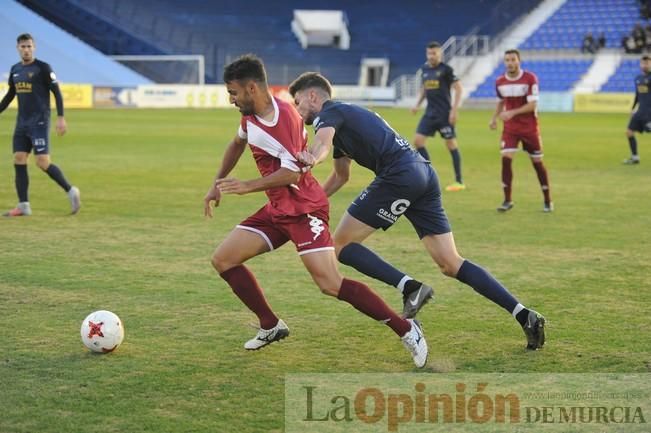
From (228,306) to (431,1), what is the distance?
188ft

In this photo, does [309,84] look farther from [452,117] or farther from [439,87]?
[439,87]

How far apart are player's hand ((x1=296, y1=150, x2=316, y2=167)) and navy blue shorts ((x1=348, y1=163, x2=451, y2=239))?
1.00 meters

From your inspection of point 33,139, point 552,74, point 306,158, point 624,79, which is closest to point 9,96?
point 33,139

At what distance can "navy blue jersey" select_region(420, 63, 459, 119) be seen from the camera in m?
16.8

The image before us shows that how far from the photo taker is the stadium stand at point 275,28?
58.3 m

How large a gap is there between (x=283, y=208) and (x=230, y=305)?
1.85m

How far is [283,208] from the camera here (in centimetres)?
615

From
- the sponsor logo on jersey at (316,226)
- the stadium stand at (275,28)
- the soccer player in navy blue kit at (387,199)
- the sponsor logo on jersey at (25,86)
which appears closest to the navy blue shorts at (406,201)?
the soccer player in navy blue kit at (387,199)

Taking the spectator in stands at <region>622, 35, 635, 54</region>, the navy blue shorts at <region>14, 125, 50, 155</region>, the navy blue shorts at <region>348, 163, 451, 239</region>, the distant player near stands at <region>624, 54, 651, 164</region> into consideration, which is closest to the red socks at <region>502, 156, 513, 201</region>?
the navy blue shorts at <region>14, 125, 50, 155</region>

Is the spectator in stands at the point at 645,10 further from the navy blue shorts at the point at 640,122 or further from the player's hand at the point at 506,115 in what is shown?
the player's hand at the point at 506,115

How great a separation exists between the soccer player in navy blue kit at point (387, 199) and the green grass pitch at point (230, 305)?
35 centimetres

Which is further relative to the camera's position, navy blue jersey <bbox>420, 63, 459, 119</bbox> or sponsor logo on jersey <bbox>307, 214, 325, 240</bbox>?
navy blue jersey <bbox>420, 63, 459, 119</bbox>

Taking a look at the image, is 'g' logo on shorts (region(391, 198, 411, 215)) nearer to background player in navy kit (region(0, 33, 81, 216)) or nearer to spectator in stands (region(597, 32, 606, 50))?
background player in navy kit (region(0, 33, 81, 216))

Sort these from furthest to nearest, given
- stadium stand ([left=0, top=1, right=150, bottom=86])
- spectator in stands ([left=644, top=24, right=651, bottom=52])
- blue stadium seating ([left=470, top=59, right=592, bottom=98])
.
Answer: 1. stadium stand ([left=0, top=1, right=150, bottom=86])
2. blue stadium seating ([left=470, top=59, right=592, bottom=98])
3. spectator in stands ([left=644, top=24, right=651, bottom=52])
